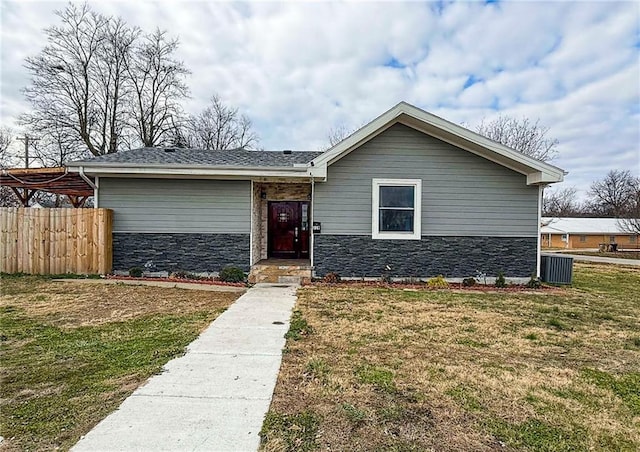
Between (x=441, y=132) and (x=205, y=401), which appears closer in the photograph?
(x=205, y=401)

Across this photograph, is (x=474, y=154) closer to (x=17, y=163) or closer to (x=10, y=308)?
(x=10, y=308)

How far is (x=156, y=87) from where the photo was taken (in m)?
24.0

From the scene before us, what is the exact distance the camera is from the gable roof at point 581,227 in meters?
37.7

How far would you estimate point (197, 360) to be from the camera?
385 cm

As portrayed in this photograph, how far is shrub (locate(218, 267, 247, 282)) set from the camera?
9.09 m

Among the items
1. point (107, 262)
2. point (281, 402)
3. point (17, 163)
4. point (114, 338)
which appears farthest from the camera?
point (17, 163)

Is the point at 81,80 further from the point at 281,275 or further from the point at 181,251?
the point at 281,275

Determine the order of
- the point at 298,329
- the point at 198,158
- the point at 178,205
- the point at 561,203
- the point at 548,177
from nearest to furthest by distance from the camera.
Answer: the point at 298,329
the point at 548,177
the point at 178,205
the point at 198,158
the point at 561,203

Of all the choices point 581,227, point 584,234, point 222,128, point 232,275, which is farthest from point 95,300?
point 584,234

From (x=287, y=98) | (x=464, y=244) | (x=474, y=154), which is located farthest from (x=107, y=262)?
(x=287, y=98)

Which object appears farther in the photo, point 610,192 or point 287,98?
point 610,192

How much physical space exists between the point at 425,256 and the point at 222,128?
2443 centimetres

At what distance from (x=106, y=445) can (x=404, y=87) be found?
1648cm

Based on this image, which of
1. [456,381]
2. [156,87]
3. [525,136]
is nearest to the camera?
[456,381]
